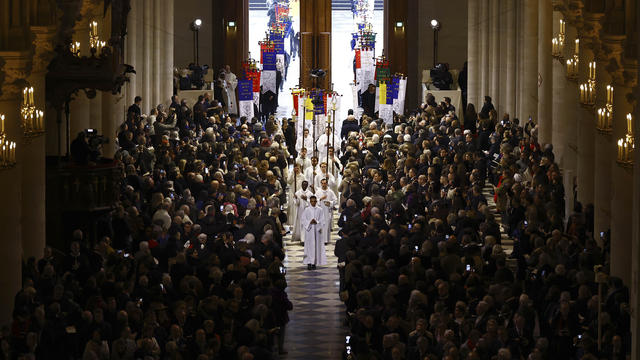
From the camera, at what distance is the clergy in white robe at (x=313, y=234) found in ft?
134

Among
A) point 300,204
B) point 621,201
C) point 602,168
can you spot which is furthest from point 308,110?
point 621,201

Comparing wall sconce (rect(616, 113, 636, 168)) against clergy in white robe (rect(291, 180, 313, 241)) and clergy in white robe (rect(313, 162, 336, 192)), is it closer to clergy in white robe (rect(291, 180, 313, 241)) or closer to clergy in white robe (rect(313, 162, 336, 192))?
clergy in white robe (rect(291, 180, 313, 241))

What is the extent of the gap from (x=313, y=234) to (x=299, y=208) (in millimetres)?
1961

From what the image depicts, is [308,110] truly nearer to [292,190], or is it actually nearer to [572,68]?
[292,190]

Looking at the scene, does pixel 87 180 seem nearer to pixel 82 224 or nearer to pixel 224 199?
pixel 82 224

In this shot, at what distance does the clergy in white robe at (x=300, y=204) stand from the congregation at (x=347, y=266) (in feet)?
0.21

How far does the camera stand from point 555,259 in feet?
107

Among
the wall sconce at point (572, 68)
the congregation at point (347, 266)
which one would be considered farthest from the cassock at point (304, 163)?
the wall sconce at point (572, 68)

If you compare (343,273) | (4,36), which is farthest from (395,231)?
(4,36)

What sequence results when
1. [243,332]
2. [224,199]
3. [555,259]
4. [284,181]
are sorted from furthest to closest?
1. [284,181]
2. [224,199]
3. [555,259]
4. [243,332]

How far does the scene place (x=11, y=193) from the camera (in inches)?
1313

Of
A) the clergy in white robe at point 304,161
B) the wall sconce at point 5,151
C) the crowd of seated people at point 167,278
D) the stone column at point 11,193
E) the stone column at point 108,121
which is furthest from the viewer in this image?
the clergy in white robe at point 304,161

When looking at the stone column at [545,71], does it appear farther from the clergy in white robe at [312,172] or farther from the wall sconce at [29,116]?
the wall sconce at [29,116]

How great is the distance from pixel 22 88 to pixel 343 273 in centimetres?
708
